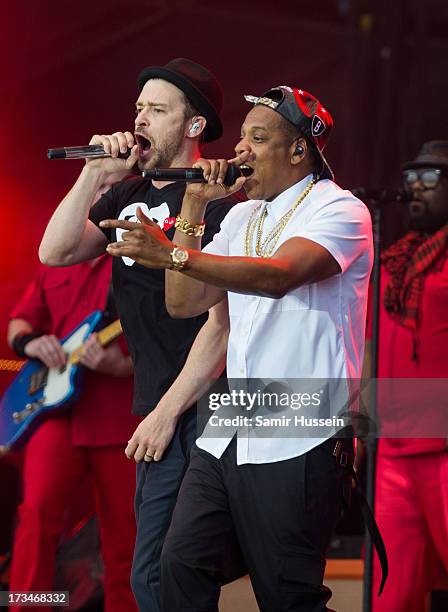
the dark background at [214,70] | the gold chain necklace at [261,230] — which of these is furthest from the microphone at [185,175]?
the dark background at [214,70]

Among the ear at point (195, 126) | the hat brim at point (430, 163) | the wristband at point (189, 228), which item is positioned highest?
the hat brim at point (430, 163)

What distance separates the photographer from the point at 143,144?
135 inches

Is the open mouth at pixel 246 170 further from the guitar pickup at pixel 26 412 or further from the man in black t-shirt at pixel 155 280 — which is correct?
the guitar pickup at pixel 26 412

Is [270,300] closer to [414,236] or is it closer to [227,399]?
[227,399]

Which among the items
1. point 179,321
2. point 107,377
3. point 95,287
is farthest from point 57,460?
point 179,321

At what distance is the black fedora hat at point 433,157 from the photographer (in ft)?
14.3

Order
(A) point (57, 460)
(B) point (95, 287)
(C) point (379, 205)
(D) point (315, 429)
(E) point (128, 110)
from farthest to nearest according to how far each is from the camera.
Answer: (E) point (128, 110), (B) point (95, 287), (A) point (57, 460), (C) point (379, 205), (D) point (315, 429)

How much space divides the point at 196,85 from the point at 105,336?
1358 millimetres

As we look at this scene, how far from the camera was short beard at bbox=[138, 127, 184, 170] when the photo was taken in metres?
3.41

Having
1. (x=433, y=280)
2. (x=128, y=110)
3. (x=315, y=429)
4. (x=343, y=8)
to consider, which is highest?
(x=343, y=8)

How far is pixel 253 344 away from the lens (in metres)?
2.83

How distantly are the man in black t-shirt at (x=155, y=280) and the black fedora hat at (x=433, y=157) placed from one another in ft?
3.55

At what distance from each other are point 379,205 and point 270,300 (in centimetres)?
135

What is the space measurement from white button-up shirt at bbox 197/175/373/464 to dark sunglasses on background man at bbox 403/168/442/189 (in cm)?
156
